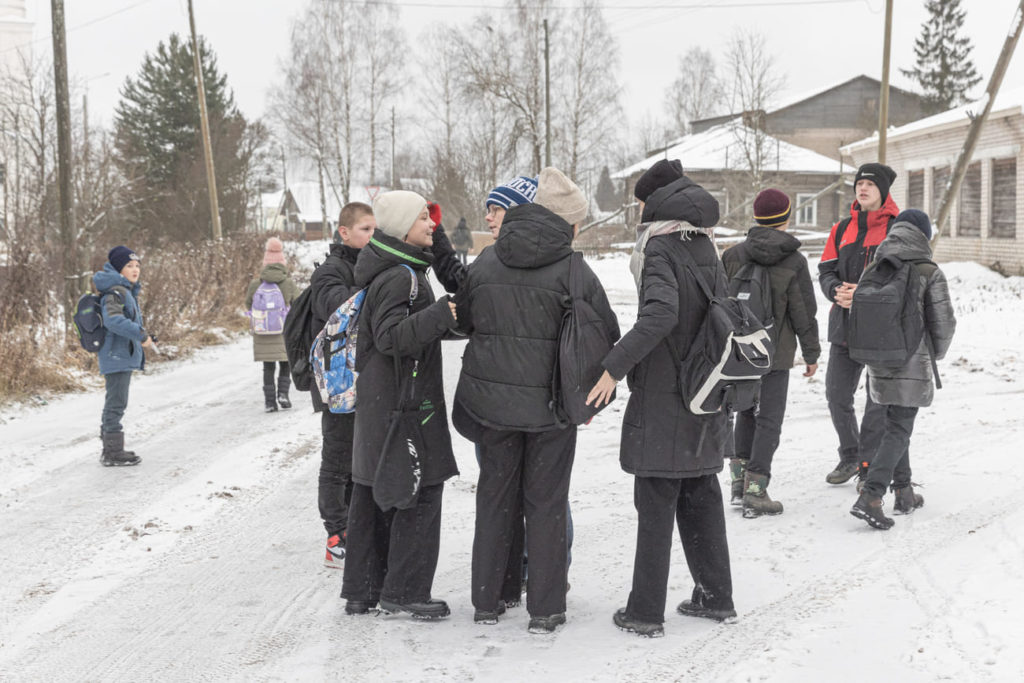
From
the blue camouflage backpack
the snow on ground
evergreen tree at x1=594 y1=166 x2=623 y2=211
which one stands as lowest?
the snow on ground

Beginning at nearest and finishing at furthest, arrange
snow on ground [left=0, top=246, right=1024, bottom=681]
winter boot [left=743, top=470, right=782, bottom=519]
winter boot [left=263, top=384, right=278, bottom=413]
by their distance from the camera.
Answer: snow on ground [left=0, top=246, right=1024, bottom=681]
winter boot [left=743, top=470, right=782, bottom=519]
winter boot [left=263, top=384, right=278, bottom=413]

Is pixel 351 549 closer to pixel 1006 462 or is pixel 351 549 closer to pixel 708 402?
pixel 708 402

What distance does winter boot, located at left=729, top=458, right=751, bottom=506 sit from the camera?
5.79 metres

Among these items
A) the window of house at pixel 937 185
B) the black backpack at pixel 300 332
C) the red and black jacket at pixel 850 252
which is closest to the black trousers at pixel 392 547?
the black backpack at pixel 300 332

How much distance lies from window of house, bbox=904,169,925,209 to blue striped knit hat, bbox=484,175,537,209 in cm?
2312

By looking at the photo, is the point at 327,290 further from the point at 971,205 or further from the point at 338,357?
the point at 971,205

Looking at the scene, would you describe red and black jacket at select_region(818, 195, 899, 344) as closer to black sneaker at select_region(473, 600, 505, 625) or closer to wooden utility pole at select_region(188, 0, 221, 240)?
black sneaker at select_region(473, 600, 505, 625)

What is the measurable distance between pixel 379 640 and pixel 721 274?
211 centimetres

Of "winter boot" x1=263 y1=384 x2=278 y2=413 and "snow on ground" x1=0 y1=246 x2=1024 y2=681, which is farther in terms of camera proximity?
"winter boot" x1=263 y1=384 x2=278 y2=413

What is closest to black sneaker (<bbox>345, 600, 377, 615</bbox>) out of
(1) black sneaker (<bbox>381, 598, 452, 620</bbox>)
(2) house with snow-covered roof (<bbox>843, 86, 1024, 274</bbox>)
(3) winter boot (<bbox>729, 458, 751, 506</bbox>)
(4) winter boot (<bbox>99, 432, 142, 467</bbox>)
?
(1) black sneaker (<bbox>381, 598, 452, 620</bbox>)

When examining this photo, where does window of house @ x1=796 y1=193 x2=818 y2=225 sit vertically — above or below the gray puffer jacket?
above

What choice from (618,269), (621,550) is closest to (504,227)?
(621,550)

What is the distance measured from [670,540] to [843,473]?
2.66 m

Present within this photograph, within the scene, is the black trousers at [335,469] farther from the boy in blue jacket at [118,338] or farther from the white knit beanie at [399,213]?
the boy in blue jacket at [118,338]
